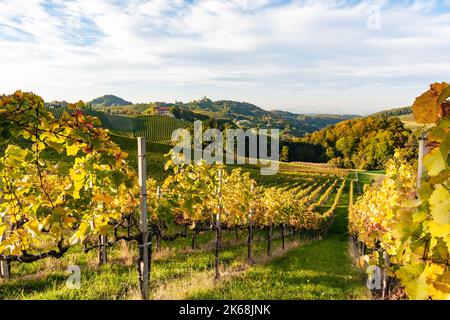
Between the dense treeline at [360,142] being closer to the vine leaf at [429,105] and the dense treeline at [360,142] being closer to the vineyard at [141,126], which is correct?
the vineyard at [141,126]

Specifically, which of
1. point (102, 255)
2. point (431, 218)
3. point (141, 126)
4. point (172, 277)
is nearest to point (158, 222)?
point (172, 277)

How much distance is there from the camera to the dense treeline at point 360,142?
265 feet

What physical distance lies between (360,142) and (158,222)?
97.3 m

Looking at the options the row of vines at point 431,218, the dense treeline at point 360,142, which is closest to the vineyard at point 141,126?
the dense treeline at point 360,142

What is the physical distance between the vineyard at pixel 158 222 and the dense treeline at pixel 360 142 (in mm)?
77283

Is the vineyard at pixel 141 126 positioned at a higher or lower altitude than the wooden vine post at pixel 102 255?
higher

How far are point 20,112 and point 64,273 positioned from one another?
523 centimetres

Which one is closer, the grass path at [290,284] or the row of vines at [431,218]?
the row of vines at [431,218]

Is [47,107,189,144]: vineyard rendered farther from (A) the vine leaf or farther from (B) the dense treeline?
(A) the vine leaf

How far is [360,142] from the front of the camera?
94.6 m

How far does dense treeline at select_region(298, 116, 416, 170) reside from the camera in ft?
265

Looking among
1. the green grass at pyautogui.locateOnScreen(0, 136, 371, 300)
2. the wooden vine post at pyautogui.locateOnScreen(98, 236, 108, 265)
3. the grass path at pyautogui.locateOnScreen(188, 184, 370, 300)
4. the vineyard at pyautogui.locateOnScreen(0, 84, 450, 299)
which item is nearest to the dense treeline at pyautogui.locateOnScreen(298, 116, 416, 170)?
the grass path at pyautogui.locateOnScreen(188, 184, 370, 300)

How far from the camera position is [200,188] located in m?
5.13
